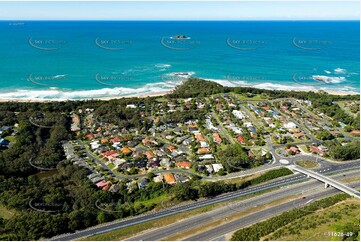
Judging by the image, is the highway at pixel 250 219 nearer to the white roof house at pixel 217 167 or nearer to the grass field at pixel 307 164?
the grass field at pixel 307 164

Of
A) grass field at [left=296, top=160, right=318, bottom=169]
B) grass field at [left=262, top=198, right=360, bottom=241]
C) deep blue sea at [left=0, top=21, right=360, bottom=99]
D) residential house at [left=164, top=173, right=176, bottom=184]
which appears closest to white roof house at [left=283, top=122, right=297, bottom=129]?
grass field at [left=296, top=160, right=318, bottom=169]

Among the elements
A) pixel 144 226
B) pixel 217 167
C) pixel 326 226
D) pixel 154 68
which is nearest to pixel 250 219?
pixel 326 226

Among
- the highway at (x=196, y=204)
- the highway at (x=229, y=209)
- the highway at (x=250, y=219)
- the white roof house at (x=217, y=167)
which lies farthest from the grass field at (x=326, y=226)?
the white roof house at (x=217, y=167)

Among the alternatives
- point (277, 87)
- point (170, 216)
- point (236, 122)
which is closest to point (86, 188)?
point (170, 216)

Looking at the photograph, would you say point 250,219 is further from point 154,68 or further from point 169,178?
point 154,68

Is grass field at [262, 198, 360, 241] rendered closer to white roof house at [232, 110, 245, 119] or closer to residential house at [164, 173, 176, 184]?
residential house at [164, 173, 176, 184]
